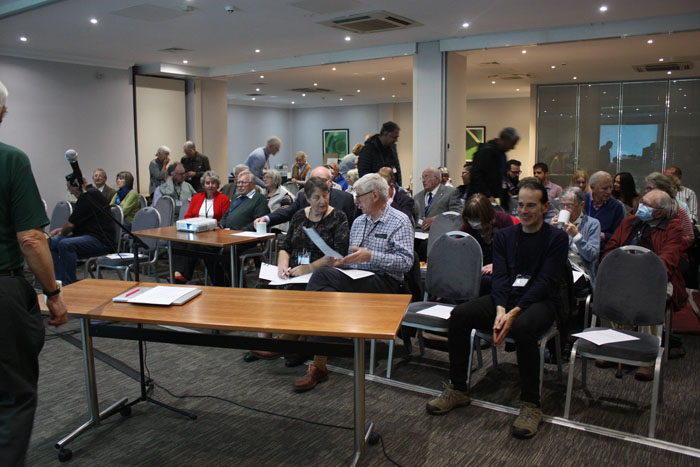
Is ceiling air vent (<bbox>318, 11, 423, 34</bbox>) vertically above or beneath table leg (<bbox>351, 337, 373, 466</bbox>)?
above

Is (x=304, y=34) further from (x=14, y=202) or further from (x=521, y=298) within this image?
(x=14, y=202)

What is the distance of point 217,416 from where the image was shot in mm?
3285

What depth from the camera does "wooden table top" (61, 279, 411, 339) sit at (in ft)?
8.05

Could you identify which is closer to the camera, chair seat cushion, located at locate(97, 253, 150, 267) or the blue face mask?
the blue face mask

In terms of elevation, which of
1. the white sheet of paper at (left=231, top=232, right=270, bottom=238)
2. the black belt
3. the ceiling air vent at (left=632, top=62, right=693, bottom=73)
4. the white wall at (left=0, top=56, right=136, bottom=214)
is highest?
the ceiling air vent at (left=632, top=62, right=693, bottom=73)

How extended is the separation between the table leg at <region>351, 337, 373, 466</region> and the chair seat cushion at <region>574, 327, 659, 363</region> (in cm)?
136

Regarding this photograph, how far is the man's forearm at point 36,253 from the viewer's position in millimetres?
2172

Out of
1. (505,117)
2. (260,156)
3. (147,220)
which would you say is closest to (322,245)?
(147,220)

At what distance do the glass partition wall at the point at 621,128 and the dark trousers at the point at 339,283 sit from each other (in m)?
11.9

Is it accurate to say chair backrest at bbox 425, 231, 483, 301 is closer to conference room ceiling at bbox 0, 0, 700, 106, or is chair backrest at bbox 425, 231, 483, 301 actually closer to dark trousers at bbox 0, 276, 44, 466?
dark trousers at bbox 0, 276, 44, 466

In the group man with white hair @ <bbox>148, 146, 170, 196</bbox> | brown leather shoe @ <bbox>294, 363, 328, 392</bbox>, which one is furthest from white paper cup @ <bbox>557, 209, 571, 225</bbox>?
man with white hair @ <bbox>148, 146, 170, 196</bbox>

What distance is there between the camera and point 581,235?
435 cm

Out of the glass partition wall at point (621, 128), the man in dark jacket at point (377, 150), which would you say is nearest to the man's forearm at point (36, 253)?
the man in dark jacket at point (377, 150)

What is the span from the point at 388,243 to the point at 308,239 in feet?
2.23
